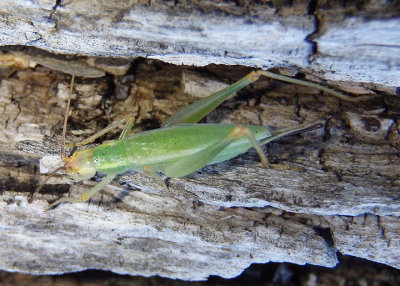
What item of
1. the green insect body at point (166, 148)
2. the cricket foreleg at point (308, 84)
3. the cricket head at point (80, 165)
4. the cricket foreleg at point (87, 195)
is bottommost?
the cricket foreleg at point (87, 195)

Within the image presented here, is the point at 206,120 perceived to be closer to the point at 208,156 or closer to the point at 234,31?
the point at 208,156

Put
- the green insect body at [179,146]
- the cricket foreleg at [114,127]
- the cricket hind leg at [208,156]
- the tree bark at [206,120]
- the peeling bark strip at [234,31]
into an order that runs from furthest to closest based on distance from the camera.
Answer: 1. the cricket foreleg at [114,127]
2. the green insect body at [179,146]
3. the cricket hind leg at [208,156]
4. the tree bark at [206,120]
5. the peeling bark strip at [234,31]

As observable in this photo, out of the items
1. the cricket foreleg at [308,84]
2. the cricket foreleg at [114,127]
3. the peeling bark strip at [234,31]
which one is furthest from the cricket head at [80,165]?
the cricket foreleg at [308,84]

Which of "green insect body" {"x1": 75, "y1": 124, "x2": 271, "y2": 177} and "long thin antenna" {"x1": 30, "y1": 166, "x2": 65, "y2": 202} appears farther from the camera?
"long thin antenna" {"x1": 30, "y1": 166, "x2": 65, "y2": 202}

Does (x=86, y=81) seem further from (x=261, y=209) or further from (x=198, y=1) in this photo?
(x=261, y=209)

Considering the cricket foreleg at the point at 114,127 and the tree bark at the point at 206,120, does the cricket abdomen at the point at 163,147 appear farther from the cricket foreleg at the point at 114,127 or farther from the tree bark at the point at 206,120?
the tree bark at the point at 206,120

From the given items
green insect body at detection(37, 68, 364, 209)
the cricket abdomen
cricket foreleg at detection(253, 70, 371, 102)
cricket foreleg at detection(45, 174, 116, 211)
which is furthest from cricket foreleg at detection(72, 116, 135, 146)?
cricket foreleg at detection(253, 70, 371, 102)

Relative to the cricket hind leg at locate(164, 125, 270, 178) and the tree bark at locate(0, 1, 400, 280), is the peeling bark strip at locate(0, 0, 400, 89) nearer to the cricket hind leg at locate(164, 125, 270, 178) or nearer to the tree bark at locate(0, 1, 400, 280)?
the tree bark at locate(0, 1, 400, 280)
